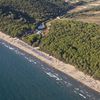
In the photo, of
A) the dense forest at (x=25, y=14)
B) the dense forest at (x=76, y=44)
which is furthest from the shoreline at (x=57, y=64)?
the dense forest at (x=25, y=14)

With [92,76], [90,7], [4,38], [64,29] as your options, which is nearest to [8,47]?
[4,38]

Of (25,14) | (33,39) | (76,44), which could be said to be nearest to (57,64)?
(76,44)

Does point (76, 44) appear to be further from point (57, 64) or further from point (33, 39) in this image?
point (33, 39)

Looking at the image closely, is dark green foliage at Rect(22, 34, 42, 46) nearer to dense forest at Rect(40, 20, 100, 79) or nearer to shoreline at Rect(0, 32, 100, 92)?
shoreline at Rect(0, 32, 100, 92)

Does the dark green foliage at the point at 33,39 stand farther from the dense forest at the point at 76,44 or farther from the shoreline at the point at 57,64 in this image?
the dense forest at the point at 76,44

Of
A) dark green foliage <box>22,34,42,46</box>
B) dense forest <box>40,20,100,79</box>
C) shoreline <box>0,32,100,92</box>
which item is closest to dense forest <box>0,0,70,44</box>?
dark green foliage <box>22,34,42,46</box>
